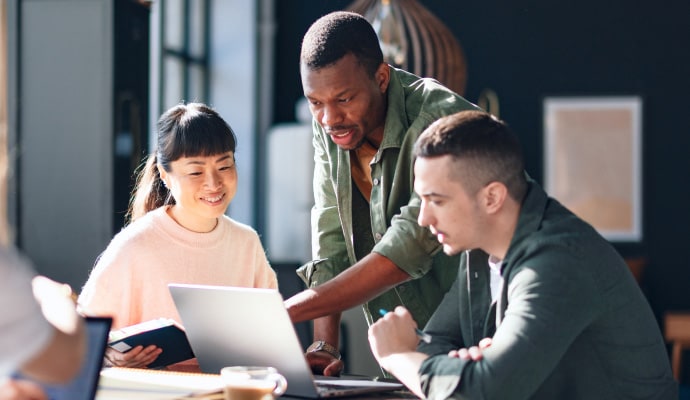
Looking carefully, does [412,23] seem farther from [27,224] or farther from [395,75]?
[395,75]

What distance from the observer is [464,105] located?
243 cm

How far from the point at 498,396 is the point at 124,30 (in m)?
2.74

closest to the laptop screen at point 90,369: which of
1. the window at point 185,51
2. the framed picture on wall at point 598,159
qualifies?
the window at point 185,51

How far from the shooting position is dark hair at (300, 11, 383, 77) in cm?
233

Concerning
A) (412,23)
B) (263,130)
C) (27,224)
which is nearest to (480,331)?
(27,224)

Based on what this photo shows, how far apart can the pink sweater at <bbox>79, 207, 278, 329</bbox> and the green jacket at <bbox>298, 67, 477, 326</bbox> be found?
0.17 m

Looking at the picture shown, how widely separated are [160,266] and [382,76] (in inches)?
26.9

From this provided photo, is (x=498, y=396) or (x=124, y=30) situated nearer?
(x=498, y=396)

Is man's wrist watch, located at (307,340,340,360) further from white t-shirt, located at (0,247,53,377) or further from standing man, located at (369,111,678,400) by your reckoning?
white t-shirt, located at (0,247,53,377)

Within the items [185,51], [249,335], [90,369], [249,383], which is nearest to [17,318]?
[90,369]

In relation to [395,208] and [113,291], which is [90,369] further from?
[395,208]

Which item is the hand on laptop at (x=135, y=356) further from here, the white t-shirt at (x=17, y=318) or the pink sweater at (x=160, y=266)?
the white t-shirt at (x=17, y=318)

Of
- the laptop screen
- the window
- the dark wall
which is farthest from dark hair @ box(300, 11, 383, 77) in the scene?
the dark wall

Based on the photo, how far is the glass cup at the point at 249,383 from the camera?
1.75 m
